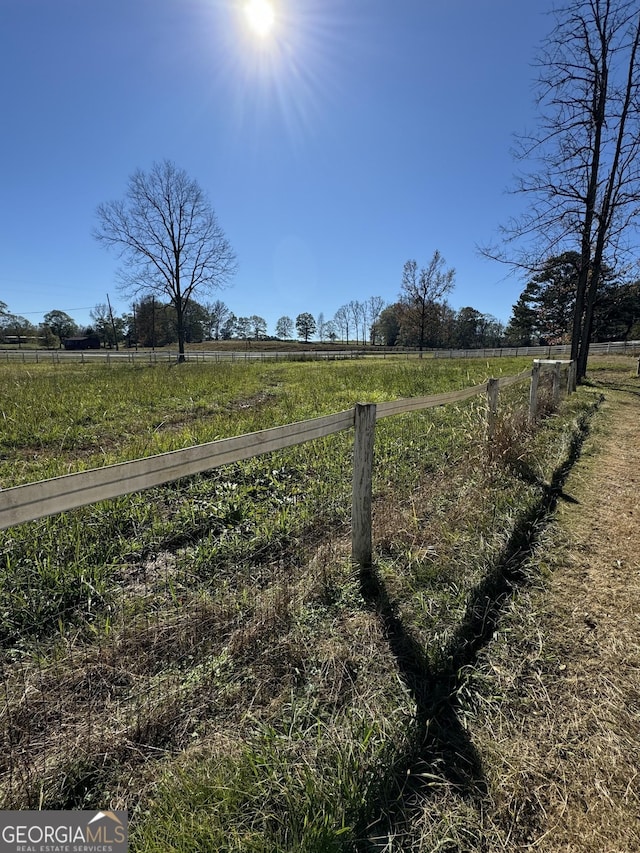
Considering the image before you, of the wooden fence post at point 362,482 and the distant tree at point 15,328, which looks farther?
the distant tree at point 15,328

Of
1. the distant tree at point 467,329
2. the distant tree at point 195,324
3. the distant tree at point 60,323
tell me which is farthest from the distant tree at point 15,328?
the distant tree at point 467,329

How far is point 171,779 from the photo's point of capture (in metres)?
1.46

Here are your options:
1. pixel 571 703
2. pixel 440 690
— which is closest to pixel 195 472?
pixel 440 690

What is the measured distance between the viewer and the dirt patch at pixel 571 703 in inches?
54.2

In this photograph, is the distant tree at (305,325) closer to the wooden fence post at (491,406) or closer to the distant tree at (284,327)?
the distant tree at (284,327)

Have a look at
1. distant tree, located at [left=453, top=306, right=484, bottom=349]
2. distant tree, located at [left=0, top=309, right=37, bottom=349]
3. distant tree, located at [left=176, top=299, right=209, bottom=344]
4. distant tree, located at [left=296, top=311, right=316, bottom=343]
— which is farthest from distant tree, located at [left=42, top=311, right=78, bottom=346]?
distant tree, located at [left=453, top=306, right=484, bottom=349]

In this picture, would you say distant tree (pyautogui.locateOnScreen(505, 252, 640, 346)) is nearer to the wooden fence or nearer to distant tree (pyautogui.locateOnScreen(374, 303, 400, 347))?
the wooden fence

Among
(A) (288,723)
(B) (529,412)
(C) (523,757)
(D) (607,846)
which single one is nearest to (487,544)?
(C) (523,757)

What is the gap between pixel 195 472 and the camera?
188 centimetres

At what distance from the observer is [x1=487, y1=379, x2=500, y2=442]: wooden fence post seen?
4730 millimetres

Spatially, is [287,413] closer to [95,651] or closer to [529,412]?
[529,412]
